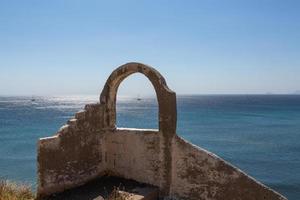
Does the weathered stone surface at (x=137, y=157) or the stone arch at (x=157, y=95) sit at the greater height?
the stone arch at (x=157, y=95)

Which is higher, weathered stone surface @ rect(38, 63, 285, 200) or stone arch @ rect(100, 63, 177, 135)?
stone arch @ rect(100, 63, 177, 135)

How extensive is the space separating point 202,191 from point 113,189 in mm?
2061

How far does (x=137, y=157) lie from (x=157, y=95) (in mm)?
1664

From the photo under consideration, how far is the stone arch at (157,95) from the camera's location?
855 cm

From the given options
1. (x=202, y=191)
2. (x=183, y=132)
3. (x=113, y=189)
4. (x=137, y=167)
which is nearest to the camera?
(x=202, y=191)

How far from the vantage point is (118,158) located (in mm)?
9570

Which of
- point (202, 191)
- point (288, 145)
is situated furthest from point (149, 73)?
point (288, 145)

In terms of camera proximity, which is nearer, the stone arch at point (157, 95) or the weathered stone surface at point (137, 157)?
the weathered stone surface at point (137, 157)

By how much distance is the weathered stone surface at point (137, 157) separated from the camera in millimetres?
7875

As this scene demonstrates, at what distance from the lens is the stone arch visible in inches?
336

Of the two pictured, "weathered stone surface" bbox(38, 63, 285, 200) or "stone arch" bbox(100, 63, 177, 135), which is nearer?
"weathered stone surface" bbox(38, 63, 285, 200)

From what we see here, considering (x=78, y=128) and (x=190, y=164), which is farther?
(x=78, y=128)

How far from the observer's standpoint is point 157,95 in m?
8.72

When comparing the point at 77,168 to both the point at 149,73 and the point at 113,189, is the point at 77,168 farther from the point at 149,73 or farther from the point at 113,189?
the point at 149,73
